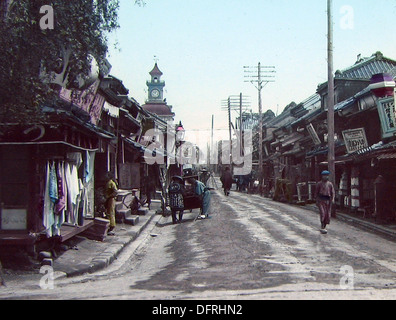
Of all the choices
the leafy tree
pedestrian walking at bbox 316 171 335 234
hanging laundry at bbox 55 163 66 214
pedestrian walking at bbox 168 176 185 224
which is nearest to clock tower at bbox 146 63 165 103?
pedestrian walking at bbox 168 176 185 224

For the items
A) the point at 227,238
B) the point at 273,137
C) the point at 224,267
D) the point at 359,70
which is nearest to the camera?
the point at 224,267

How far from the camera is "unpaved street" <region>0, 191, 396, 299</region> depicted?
327 inches

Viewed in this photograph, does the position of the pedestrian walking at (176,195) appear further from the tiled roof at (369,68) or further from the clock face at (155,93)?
the clock face at (155,93)

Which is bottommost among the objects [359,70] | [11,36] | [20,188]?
[20,188]

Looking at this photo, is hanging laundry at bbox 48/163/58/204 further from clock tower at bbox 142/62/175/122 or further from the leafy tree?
clock tower at bbox 142/62/175/122

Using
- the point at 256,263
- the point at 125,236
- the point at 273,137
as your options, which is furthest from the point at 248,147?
the point at 256,263

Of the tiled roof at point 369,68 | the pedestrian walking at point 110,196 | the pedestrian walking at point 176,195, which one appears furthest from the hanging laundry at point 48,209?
the tiled roof at point 369,68

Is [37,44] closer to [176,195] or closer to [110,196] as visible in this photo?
[110,196]

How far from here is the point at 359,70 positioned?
119 ft

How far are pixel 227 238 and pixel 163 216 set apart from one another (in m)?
10.4

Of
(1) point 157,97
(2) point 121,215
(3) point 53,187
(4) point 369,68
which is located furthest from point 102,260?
(1) point 157,97

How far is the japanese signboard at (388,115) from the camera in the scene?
72.7 ft

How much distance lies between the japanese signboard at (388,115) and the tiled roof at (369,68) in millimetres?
11223

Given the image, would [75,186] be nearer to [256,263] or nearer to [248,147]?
[256,263]
